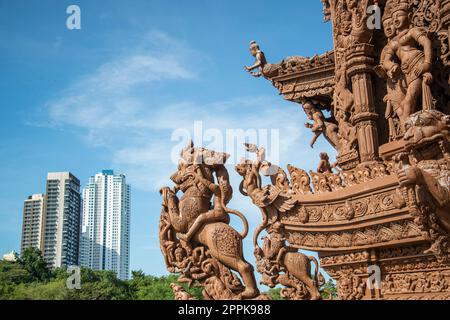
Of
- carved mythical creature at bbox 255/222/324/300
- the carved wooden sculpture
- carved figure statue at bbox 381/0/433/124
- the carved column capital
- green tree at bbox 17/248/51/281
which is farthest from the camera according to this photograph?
green tree at bbox 17/248/51/281

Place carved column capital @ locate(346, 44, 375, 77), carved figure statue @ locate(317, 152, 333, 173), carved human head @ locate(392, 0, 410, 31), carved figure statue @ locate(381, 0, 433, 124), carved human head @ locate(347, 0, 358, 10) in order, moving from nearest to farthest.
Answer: carved figure statue @ locate(381, 0, 433, 124) < carved human head @ locate(392, 0, 410, 31) < carved column capital @ locate(346, 44, 375, 77) < carved human head @ locate(347, 0, 358, 10) < carved figure statue @ locate(317, 152, 333, 173)

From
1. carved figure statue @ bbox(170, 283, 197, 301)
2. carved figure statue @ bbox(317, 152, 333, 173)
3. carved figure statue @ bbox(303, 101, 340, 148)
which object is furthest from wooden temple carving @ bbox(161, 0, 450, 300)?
carved figure statue @ bbox(303, 101, 340, 148)

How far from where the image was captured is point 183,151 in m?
9.04

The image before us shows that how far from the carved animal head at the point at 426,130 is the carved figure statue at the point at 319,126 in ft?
20.2

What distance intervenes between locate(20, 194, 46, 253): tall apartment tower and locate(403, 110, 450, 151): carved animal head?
2866 centimetres

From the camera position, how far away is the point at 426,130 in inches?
238

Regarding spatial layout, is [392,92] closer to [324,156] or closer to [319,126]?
[324,156]

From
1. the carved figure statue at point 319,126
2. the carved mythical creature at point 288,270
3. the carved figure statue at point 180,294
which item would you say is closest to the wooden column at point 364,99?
the carved figure statue at point 319,126

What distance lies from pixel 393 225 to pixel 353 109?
10.9 feet

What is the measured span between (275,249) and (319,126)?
512 centimetres

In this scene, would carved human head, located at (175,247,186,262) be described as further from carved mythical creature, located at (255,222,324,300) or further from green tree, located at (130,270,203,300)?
green tree, located at (130,270,203,300)

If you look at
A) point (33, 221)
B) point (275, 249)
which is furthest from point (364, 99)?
point (33, 221)

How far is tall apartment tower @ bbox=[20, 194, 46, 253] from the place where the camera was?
3158 centimetres
